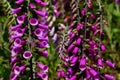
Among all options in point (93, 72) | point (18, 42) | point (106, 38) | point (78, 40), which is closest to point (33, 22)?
point (18, 42)

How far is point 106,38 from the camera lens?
781 cm

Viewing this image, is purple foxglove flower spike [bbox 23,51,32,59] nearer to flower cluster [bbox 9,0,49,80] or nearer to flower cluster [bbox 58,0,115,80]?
flower cluster [bbox 9,0,49,80]

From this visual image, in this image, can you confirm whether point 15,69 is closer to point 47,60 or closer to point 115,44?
point 47,60

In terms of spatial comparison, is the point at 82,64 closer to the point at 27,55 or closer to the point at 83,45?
the point at 83,45

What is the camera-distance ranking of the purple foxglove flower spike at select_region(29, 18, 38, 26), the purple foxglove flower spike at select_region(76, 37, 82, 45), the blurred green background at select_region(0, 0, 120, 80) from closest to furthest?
the purple foxglove flower spike at select_region(29, 18, 38, 26)
the purple foxglove flower spike at select_region(76, 37, 82, 45)
the blurred green background at select_region(0, 0, 120, 80)

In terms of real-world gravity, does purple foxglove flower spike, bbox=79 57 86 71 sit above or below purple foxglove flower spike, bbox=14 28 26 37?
below

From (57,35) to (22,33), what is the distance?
1942 mm

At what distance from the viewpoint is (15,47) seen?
168 inches

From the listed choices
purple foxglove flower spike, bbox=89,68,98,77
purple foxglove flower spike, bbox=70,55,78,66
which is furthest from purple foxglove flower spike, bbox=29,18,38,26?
purple foxglove flower spike, bbox=89,68,98,77

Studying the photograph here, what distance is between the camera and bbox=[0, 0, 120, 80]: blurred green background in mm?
5082

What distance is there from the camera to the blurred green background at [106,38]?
16.7ft

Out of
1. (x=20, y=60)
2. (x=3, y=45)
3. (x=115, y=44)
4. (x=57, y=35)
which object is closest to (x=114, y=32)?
(x=115, y=44)

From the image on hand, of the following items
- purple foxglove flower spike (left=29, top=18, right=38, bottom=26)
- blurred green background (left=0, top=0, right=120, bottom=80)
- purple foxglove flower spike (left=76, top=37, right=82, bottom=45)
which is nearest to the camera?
purple foxglove flower spike (left=29, top=18, right=38, bottom=26)

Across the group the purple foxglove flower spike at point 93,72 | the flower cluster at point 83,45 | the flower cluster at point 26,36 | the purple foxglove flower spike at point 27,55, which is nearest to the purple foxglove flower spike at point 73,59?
the flower cluster at point 83,45
